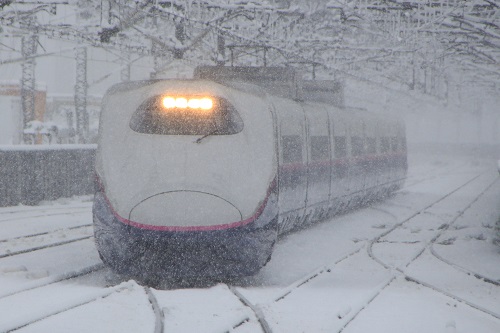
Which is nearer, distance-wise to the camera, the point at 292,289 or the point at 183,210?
the point at 183,210

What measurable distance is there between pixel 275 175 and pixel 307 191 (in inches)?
136

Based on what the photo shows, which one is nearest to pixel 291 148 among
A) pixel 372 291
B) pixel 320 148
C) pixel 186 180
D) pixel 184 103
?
pixel 320 148

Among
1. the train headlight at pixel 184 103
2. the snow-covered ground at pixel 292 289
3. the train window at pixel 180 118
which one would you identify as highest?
the train headlight at pixel 184 103

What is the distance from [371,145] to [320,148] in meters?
5.00

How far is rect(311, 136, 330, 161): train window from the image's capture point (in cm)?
1261

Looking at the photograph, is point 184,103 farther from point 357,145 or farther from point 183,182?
point 357,145

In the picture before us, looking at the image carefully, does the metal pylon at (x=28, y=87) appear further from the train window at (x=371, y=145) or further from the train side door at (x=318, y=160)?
the train side door at (x=318, y=160)

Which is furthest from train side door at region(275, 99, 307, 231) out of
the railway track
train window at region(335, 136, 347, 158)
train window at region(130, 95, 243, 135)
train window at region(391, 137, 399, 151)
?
train window at region(391, 137, 399, 151)

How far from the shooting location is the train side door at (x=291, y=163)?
10.5m

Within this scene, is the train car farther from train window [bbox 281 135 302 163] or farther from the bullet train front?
train window [bbox 281 135 302 163]

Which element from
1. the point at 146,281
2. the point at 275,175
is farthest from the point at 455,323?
the point at 146,281

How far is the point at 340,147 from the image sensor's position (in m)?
14.6

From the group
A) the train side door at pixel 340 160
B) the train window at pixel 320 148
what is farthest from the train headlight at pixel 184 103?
the train side door at pixel 340 160

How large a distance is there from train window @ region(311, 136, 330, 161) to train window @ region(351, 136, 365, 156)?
2282mm
